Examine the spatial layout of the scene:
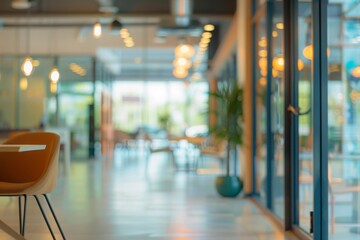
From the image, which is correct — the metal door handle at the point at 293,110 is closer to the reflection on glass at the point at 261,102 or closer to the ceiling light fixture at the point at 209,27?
the reflection on glass at the point at 261,102

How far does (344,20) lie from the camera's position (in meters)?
3.95

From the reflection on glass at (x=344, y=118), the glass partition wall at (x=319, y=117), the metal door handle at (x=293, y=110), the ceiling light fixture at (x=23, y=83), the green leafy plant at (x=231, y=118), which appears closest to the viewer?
the reflection on glass at (x=344, y=118)

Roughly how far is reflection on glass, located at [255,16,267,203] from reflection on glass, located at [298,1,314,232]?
1.74 metres

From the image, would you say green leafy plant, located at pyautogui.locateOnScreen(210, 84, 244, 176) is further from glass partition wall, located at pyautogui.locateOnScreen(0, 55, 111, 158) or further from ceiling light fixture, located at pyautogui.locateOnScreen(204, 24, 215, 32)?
glass partition wall, located at pyautogui.locateOnScreen(0, 55, 111, 158)

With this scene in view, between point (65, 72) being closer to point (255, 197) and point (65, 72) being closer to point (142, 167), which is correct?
point (142, 167)

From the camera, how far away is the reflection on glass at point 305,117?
178 inches

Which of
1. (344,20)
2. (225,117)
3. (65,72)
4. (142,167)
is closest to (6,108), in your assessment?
(65,72)

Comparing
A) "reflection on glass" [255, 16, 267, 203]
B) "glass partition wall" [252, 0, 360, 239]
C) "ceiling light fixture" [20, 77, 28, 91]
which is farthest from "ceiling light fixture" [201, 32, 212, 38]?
"glass partition wall" [252, 0, 360, 239]

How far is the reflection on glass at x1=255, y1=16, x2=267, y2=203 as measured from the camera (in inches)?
267

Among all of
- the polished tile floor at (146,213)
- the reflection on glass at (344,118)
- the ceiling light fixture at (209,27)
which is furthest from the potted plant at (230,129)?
the ceiling light fixture at (209,27)

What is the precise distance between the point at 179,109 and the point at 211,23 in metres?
7.50

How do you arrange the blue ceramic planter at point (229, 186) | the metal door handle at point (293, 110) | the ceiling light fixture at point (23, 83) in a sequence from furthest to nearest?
the ceiling light fixture at point (23, 83) → the blue ceramic planter at point (229, 186) → the metal door handle at point (293, 110)

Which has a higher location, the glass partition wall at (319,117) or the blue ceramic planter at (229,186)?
the glass partition wall at (319,117)

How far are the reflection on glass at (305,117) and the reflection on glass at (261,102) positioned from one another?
1.74m
